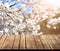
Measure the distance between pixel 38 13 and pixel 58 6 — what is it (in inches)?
17.5

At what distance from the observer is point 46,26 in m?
3.45

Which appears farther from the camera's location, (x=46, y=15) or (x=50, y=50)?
(x=46, y=15)

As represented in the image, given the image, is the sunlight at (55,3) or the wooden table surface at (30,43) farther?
Result: the sunlight at (55,3)

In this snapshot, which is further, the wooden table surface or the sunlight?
the sunlight

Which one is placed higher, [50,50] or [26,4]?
[50,50]

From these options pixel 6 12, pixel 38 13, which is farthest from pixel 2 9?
pixel 38 13

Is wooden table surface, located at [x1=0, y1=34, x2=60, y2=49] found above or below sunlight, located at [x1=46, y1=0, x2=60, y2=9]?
above

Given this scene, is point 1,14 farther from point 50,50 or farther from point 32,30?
point 50,50

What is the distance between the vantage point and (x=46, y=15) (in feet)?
11.3

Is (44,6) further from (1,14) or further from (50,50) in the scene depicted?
(50,50)

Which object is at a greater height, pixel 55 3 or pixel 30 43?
pixel 30 43

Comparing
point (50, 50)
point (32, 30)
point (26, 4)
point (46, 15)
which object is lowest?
point (32, 30)

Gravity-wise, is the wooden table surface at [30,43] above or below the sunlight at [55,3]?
above

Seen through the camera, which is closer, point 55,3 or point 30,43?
point 30,43
